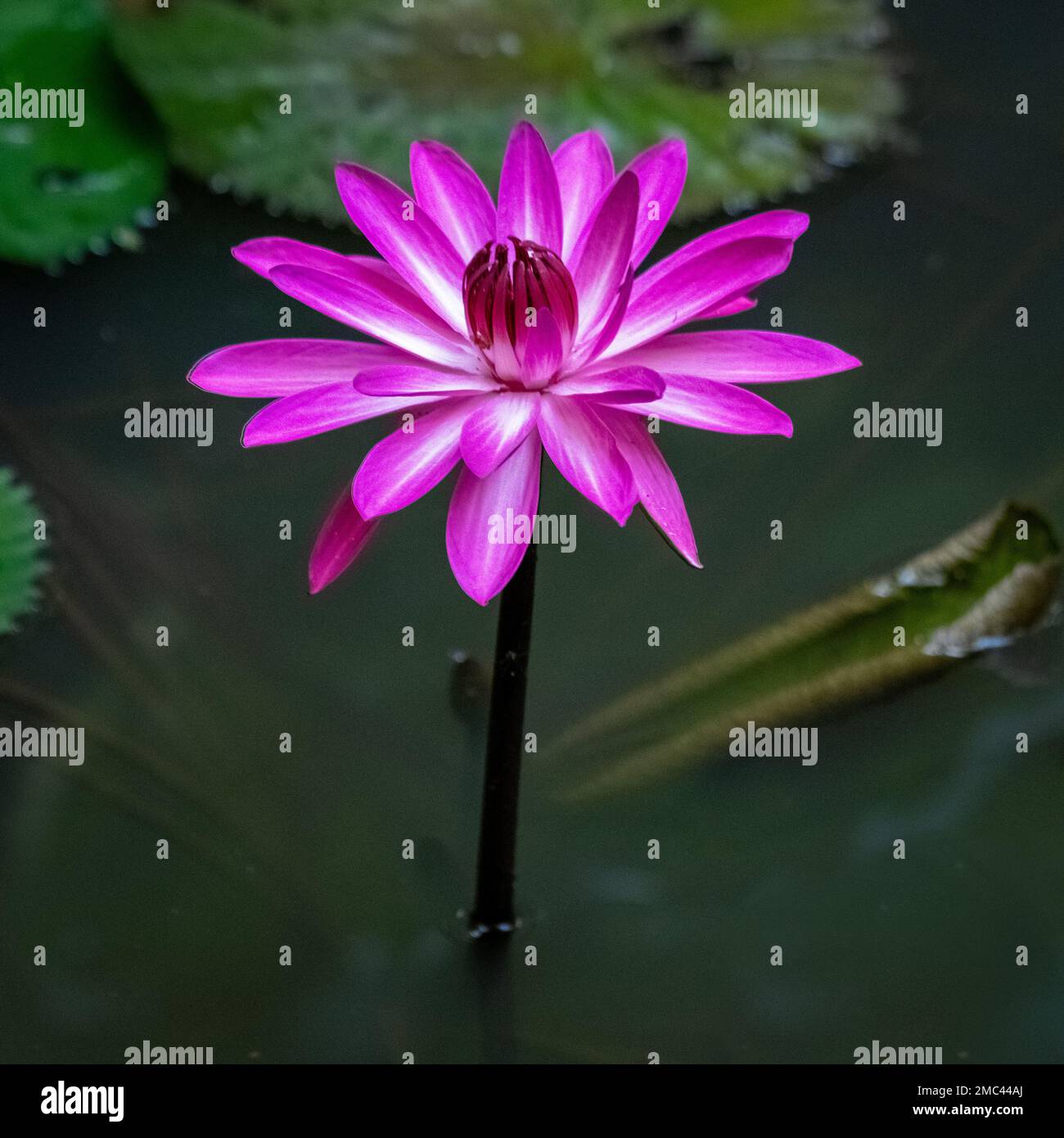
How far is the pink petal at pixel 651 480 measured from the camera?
2.00 ft

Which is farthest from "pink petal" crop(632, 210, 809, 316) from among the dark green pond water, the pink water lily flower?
the dark green pond water

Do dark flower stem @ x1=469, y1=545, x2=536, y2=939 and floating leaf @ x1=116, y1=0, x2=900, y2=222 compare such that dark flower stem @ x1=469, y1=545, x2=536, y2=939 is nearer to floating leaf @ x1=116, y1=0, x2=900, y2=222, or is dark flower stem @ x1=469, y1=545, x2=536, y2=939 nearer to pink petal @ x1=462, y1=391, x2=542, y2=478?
pink petal @ x1=462, y1=391, x2=542, y2=478

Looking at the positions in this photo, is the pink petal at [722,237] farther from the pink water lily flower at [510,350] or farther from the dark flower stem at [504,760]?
the dark flower stem at [504,760]

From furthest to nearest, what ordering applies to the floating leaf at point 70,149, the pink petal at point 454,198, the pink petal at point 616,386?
the floating leaf at point 70,149
the pink petal at point 454,198
the pink petal at point 616,386

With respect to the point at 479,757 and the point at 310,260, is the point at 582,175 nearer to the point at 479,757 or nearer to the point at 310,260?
the point at 310,260

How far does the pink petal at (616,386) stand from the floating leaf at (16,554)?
52 centimetres

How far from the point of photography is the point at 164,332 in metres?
1.02

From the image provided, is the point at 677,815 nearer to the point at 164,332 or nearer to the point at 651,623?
the point at 651,623

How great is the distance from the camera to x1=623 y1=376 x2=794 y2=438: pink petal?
0.61 m

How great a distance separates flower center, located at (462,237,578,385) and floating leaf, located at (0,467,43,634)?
19.4 inches

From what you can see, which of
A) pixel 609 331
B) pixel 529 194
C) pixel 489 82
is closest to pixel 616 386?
pixel 609 331

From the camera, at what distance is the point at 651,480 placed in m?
0.62

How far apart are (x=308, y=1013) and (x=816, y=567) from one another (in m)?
0.53

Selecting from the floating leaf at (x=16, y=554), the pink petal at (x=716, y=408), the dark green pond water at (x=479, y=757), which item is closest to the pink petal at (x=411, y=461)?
the pink petal at (x=716, y=408)
